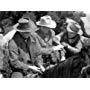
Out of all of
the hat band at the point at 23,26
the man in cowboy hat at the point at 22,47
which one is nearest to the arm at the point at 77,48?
the man in cowboy hat at the point at 22,47

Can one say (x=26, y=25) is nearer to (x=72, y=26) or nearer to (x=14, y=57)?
(x=14, y=57)

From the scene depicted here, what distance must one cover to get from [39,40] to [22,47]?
13.0 inches

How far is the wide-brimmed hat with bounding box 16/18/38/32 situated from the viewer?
6.09 metres

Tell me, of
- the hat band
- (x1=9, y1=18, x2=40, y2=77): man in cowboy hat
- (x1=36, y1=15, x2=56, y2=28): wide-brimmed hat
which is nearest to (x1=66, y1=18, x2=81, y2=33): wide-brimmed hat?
(x1=36, y1=15, x2=56, y2=28): wide-brimmed hat

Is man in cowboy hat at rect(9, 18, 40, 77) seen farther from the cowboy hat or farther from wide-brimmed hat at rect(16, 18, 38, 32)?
the cowboy hat

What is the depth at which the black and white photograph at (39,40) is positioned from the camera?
19.7 feet

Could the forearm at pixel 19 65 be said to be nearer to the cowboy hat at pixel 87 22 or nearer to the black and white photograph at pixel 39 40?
the black and white photograph at pixel 39 40

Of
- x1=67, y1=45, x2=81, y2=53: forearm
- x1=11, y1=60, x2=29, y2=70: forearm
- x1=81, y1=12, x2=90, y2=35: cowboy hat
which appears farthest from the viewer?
x1=81, y1=12, x2=90, y2=35: cowboy hat

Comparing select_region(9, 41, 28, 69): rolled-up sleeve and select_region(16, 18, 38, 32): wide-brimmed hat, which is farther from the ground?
select_region(16, 18, 38, 32): wide-brimmed hat

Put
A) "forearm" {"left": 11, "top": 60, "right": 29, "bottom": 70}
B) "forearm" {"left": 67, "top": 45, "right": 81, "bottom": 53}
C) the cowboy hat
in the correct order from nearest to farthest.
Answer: "forearm" {"left": 67, "top": 45, "right": 81, "bottom": 53} < "forearm" {"left": 11, "top": 60, "right": 29, "bottom": 70} < the cowboy hat

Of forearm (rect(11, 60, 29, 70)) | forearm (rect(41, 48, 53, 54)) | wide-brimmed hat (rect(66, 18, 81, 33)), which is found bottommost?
forearm (rect(11, 60, 29, 70))

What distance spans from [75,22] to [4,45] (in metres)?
1.29

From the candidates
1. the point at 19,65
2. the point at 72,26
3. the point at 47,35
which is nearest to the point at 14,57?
the point at 19,65

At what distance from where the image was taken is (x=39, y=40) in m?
6.22
